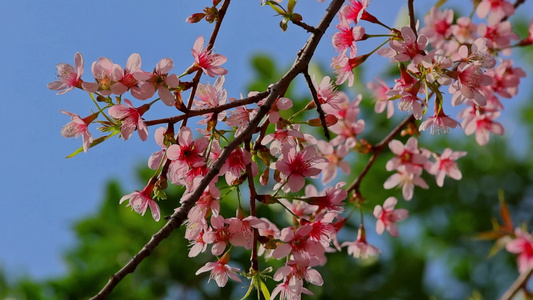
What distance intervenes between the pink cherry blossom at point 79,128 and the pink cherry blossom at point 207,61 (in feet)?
0.52

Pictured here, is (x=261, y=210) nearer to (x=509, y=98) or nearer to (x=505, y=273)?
(x=509, y=98)

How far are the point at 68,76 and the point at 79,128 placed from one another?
0.24 ft

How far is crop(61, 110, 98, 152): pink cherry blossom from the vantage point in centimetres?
82

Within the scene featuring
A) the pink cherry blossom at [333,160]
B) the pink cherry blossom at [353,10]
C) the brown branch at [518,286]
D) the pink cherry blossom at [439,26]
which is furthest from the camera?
the pink cherry blossom at [439,26]

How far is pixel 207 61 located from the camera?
852 millimetres

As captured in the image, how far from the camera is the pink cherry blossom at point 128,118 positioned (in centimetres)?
81

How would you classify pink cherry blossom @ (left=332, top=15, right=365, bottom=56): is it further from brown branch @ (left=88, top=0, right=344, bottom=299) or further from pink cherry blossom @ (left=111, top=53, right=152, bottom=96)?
pink cherry blossom @ (left=111, top=53, right=152, bottom=96)

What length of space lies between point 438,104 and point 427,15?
2.47 feet

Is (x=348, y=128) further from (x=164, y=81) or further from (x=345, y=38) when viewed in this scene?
(x=164, y=81)

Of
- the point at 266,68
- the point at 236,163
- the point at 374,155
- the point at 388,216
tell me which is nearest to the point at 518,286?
the point at 388,216

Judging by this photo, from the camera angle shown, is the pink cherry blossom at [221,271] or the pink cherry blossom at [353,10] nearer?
the pink cherry blossom at [221,271]

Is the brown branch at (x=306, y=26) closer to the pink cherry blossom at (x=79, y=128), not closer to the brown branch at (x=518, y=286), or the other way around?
the pink cherry blossom at (x=79, y=128)

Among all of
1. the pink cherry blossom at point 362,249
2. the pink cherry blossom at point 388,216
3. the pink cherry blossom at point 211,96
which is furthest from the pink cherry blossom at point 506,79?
the pink cherry blossom at point 211,96

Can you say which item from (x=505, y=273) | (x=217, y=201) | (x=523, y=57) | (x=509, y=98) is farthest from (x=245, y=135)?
(x=523, y=57)
